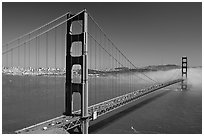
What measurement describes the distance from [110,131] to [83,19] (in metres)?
5.05

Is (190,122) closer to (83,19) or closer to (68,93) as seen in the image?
(68,93)

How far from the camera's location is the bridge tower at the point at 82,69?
8328 mm

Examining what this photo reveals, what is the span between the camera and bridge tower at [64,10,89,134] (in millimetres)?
8328

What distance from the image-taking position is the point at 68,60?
876 cm

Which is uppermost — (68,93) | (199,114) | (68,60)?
(68,60)

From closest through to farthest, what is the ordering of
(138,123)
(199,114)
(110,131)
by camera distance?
1. (110,131)
2. (138,123)
3. (199,114)

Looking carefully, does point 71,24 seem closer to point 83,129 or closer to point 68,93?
point 68,93

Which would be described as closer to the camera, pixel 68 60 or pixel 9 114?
pixel 68 60

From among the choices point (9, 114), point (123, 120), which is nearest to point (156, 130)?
point (123, 120)

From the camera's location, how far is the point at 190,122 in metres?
11.9

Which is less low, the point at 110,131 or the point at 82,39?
the point at 82,39

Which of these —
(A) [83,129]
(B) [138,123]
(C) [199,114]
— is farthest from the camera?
(C) [199,114]

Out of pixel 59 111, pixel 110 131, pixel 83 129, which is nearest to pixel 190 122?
pixel 110 131

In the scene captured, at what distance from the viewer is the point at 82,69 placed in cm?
836
